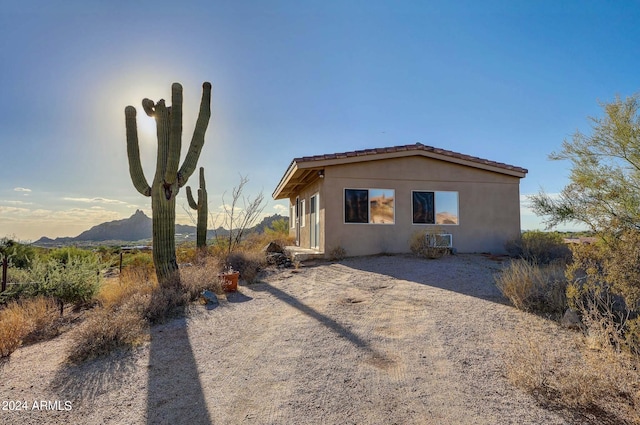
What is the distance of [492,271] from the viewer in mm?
8258

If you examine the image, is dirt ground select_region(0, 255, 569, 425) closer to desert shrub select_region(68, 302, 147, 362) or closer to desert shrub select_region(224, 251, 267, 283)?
desert shrub select_region(68, 302, 147, 362)

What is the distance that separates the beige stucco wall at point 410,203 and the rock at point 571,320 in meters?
6.56

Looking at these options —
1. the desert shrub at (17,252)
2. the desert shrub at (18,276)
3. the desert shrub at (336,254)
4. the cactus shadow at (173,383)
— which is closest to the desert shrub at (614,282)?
the cactus shadow at (173,383)

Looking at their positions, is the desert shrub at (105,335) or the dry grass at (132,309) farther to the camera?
the dry grass at (132,309)

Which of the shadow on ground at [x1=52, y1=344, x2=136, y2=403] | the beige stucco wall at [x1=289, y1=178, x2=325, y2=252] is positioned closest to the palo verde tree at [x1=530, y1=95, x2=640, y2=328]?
the shadow on ground at [x1=52, y1=344, x2=136, y2=403]

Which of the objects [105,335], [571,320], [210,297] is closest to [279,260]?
[210,297]

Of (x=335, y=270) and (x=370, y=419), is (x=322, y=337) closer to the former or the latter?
(x=370, y=419)

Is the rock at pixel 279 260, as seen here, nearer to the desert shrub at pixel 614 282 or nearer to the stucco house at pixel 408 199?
the stucco house at pixel 408 199

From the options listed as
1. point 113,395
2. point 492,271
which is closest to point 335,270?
point 492,271

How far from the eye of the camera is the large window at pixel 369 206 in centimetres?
1073

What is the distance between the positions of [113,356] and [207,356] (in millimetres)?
1089

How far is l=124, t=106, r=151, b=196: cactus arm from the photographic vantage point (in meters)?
7.75

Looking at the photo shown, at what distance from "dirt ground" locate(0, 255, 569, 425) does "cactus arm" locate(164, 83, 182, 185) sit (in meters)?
3.23

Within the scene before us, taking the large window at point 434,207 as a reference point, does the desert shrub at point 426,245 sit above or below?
below
